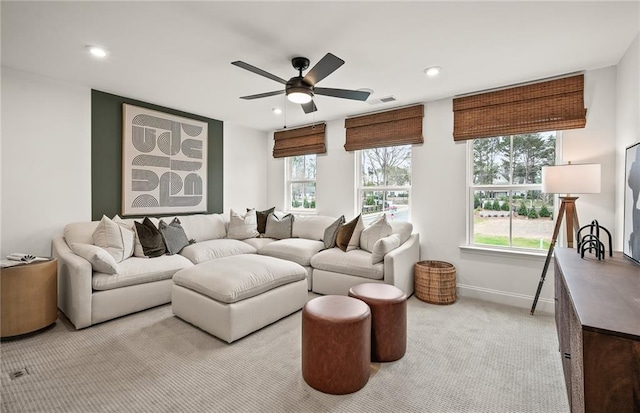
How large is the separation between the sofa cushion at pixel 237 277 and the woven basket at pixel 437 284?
142 cm

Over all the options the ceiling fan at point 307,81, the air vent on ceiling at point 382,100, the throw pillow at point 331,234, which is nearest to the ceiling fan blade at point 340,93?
the ceiling fan at point 307,81

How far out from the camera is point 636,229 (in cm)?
202

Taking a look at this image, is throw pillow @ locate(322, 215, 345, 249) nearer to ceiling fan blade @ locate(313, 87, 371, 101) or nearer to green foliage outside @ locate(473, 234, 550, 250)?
green foliage outside @ locate(473, 234, 550, 250)

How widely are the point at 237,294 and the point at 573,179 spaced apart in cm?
311

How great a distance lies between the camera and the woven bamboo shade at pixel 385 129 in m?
4.05

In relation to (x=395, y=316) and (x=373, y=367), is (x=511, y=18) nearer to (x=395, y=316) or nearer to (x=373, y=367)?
(x=395, y=316)

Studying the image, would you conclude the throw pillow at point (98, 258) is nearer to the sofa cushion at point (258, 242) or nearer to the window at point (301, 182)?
the sofa cushion at point (258, 242)

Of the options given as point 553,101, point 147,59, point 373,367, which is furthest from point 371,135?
point 373,367

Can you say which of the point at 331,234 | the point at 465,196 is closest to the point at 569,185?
the point at 465,196

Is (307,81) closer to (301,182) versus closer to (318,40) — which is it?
(318,40)

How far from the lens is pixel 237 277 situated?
265 centimetres

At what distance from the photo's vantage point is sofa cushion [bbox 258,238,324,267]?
3908 mm

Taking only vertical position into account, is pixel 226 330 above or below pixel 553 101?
below

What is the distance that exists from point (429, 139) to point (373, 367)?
2972 millimetres
